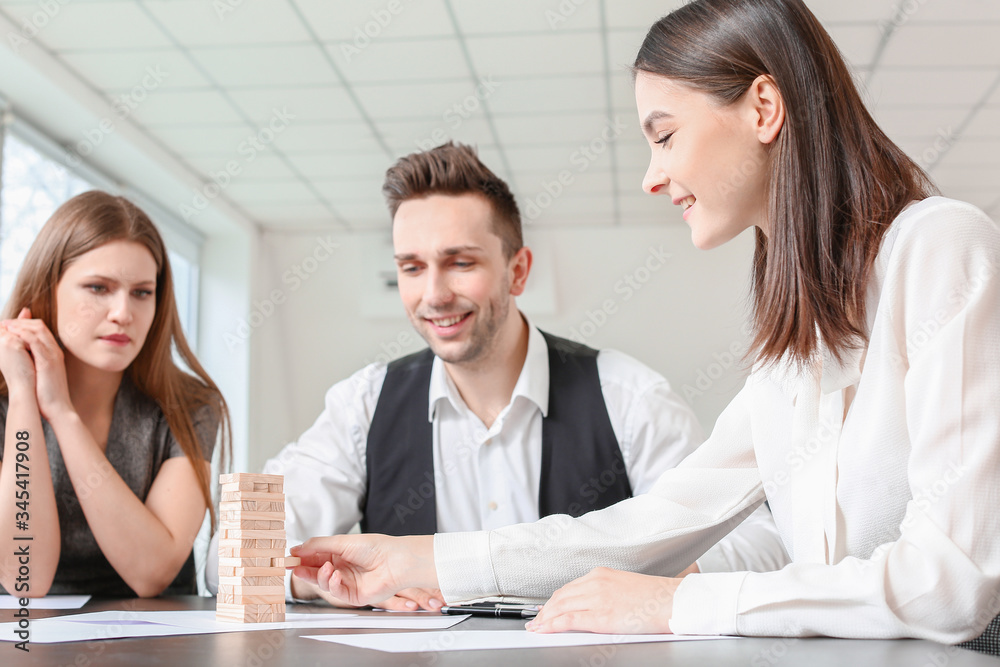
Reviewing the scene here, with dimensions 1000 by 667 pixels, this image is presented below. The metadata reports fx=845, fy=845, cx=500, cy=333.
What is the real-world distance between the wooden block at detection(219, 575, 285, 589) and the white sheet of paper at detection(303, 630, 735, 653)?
0.61ft

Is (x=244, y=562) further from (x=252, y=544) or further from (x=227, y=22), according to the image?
(x=227, y=22)

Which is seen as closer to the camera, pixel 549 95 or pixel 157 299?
pixel 157 299

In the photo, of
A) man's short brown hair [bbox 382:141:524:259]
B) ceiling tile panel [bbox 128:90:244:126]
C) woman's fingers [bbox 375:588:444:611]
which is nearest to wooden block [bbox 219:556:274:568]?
woman's fingers [bbox 375:588:444:611]

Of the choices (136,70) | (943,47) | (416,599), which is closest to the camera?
(416,599)

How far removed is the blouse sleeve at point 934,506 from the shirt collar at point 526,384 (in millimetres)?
1177

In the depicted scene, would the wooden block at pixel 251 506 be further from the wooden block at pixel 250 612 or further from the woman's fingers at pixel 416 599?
the woman's fingers at pixel 416 599

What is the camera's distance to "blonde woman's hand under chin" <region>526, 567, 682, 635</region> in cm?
90

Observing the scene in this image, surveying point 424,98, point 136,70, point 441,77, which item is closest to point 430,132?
point 424,98

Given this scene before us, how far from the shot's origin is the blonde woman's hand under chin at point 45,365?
1.72 meters

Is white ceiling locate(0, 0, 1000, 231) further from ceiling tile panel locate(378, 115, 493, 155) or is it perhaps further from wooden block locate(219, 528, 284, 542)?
wooden block locate(219, 528, 284, 542)

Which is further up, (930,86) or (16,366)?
(930,86)

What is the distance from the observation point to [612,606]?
92 centimetres

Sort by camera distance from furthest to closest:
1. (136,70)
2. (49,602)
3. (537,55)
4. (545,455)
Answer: (136,70) < (537,55) < (545,455) < (49,602)

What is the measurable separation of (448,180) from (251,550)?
52.0 inches
